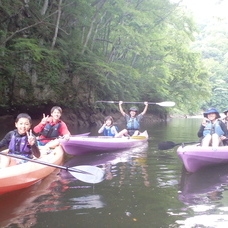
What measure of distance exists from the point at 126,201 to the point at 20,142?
1.73m

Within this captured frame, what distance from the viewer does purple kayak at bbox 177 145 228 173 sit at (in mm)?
4652

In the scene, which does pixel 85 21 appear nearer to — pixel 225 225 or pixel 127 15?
pixel 127 15

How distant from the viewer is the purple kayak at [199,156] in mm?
4652

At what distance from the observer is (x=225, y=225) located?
2.72 meters

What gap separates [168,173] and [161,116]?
2067cm

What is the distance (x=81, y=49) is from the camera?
1302 cm

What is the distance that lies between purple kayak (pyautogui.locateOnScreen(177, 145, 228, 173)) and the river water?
0.15 m

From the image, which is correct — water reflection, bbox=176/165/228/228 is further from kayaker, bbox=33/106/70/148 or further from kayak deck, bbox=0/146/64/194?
kayaker, bbox=33/106/70/148

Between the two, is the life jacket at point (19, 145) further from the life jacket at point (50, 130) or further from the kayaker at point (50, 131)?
the life jacket at point (50, 130)

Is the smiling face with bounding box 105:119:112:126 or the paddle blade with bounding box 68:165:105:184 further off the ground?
the smiling face with bounding box 105:119:112:126

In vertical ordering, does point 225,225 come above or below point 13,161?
below

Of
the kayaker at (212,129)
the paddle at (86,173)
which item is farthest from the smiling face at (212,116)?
the paddle at (86,173)

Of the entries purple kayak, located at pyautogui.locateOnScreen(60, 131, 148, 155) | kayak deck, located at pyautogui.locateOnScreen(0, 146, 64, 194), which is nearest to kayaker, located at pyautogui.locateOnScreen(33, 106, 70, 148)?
purple kayak, located at pyautogui.locateOnScreen(60, 131, 148, 155)

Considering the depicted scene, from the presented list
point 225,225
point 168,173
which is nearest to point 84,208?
point 225,225
